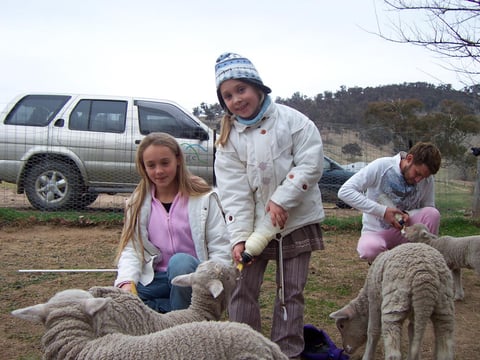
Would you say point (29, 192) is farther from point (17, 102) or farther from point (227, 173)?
point (227, 173)

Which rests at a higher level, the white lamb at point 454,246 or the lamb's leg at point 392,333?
the white lamb at point 454,246

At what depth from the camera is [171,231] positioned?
135 inches

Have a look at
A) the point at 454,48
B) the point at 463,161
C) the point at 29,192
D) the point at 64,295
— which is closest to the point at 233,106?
the point at 64,295

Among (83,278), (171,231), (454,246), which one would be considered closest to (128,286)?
(171,231)

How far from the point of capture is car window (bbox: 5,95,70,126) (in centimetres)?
841

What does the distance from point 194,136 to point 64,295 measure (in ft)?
21.0

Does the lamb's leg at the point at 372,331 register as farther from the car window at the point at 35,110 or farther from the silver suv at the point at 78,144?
the car window at the point at 35,110

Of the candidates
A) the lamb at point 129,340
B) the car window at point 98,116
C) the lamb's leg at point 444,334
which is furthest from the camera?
the car window at point 98,116

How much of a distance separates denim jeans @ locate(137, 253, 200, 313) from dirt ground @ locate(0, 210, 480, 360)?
838 millimetres

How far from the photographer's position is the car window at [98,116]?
851 centimetres

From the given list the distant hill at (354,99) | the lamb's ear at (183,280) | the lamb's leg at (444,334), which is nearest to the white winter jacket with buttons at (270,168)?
the lamb's ear at (183,280)

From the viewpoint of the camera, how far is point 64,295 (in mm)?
2295

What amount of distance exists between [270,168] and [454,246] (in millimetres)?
2408

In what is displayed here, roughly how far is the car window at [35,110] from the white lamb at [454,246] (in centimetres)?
625
